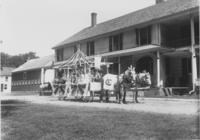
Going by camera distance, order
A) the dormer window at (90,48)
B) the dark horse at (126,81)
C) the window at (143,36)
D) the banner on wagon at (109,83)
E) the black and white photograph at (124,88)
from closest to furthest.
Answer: the black and white photograph at (124,88), the dark horse at (126,81), the banner on wagon at (109,83), the window at (143,36), the dormer window at (90,48)

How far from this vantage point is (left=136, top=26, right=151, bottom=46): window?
77.9 feet

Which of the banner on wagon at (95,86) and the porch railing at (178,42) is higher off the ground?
the porch railing at (178,42)

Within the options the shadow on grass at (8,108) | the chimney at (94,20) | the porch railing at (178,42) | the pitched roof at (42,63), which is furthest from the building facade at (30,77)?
the shadow on grass at (8,108)

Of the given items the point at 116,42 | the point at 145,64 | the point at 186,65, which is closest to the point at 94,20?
the point at 116,42

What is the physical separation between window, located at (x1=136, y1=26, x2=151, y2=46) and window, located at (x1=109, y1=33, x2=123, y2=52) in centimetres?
236

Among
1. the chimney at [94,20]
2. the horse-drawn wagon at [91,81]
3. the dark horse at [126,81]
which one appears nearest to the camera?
the dark horse at [126,81]

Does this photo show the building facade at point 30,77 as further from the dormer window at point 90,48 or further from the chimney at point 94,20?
the dormer window at point 90,48

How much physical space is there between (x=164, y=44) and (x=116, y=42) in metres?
5.77

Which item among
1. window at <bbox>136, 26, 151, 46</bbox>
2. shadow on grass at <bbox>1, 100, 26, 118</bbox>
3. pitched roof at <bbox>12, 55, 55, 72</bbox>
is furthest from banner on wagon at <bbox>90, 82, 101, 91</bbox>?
pitched roof at <bbox>12, 55, 55, 72</bbox>

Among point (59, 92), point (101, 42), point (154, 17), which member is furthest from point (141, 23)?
point (59, 92)

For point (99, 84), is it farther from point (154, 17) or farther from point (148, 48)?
point (154, 17)

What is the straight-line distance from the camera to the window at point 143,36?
77.9 ft

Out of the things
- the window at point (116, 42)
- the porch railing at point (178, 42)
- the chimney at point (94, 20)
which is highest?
the chimney at point (94, 20)

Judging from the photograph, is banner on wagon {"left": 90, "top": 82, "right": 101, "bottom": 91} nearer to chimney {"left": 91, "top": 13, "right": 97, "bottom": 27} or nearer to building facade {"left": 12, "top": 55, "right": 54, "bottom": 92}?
chimney {"left": 91, "top": 13, "right": 97, "bottom": 27}
